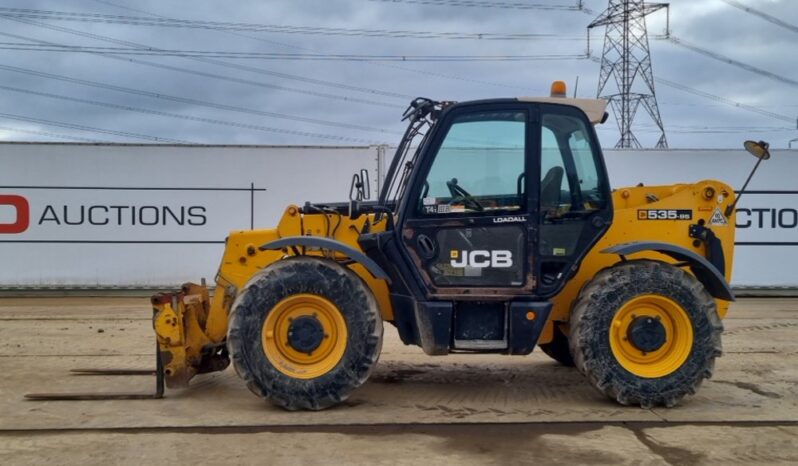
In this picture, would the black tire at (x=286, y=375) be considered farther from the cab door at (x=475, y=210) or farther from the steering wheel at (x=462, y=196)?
the steering wheel at (x=462, y=196)

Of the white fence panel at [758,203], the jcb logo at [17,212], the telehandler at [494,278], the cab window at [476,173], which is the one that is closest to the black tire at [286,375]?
the telehandler at [494,278]

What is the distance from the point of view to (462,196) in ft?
18.9

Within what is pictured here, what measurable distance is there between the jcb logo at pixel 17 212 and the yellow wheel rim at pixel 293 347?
10.7m

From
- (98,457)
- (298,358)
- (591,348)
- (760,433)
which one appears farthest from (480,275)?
(98,457)

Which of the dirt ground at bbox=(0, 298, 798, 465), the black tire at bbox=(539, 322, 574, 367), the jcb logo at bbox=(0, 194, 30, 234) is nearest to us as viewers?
the dirt ground at bbox=(0, 298, 798, 465)

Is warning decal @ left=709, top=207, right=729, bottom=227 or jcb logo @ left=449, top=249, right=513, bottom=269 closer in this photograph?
jcb logo @ left=449, top=249, right=513, bottom=269

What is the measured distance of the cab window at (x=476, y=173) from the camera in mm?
5766

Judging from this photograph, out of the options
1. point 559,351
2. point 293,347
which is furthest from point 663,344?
point 293,347

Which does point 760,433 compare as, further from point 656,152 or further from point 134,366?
point 656,152

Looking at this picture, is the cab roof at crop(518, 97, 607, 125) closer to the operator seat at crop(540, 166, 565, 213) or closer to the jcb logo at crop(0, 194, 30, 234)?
the operator seat at crop(540, 166, 565, 213)

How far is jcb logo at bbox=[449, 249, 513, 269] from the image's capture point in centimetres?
575

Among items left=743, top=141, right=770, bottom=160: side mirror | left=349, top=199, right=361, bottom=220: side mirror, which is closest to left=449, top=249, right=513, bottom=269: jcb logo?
left=349, top=199, right=361, bottom=220: side mirror

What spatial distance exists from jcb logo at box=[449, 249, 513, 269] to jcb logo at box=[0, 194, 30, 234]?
1138 cm

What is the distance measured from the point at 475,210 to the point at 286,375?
1.91 meters
